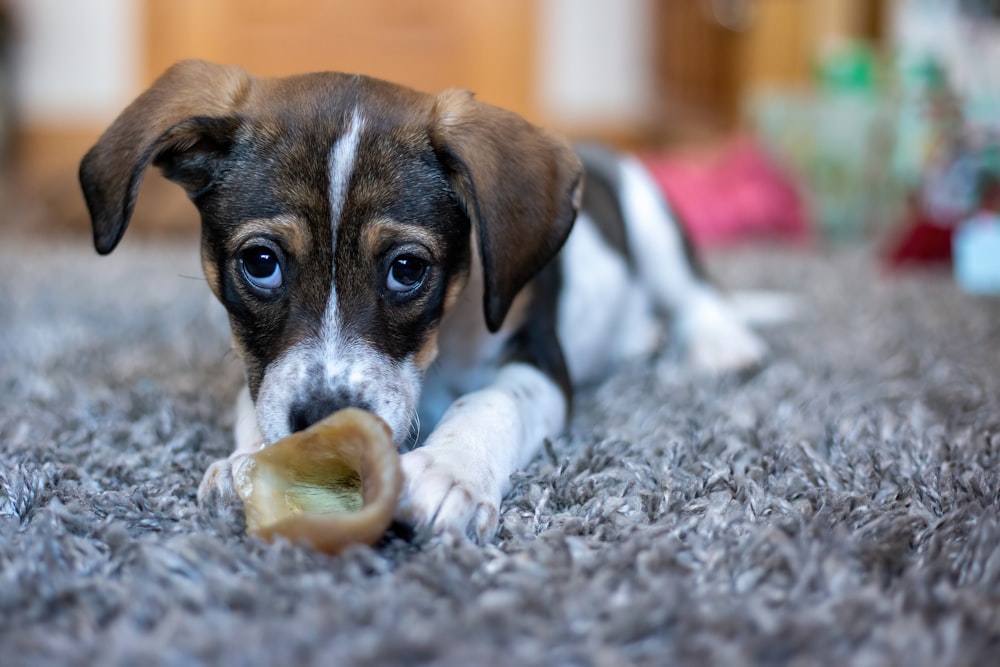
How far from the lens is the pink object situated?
18.6 feet

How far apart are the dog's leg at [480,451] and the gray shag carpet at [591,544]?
0.05 meters

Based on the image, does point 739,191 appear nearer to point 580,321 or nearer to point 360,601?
point 580,321

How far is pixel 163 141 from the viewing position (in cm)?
190

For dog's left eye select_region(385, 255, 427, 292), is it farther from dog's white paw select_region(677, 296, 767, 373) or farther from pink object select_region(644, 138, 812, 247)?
pink object select_region(644, 138, 812, 247)

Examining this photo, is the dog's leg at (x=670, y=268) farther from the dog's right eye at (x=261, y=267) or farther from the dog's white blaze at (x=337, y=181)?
the dog's right eye at (x=261, y=267)

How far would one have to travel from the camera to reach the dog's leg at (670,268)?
11.0 ft

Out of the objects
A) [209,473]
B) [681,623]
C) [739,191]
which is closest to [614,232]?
[209,473]

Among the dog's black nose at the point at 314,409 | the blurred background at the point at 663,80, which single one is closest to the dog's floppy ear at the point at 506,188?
the dog's black nose at the point at 314,409

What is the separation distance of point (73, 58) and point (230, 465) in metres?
7.94

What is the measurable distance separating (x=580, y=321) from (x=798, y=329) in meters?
1.11

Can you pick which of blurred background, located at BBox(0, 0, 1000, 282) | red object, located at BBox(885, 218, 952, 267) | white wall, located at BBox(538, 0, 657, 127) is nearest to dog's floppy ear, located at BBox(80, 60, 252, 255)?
red object, located at BBox(885, 218, 952, 267)

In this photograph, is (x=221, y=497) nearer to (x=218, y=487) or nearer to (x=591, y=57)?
(x=218, y=487)

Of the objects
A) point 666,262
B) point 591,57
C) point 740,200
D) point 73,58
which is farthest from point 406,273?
point 73,58

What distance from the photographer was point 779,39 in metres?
6.62
